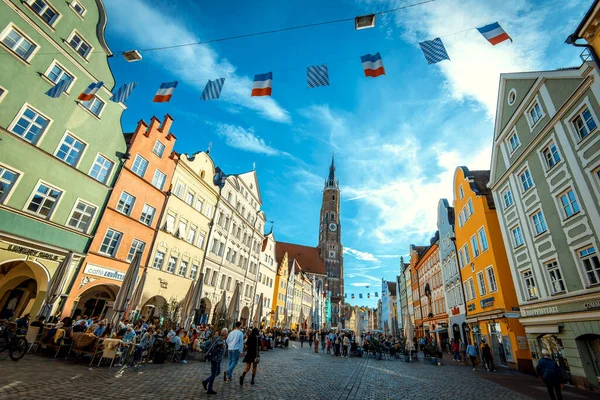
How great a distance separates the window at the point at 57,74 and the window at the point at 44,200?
5.67 m

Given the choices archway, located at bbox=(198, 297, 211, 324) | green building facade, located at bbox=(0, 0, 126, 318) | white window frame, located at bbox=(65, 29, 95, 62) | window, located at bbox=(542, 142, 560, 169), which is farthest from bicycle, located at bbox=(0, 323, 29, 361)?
window, located at bbox=(542, 142, 560, 169)

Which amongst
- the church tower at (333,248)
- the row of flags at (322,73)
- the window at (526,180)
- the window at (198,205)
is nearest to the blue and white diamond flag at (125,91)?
the row of flags at (322,73)

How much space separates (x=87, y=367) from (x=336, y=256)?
326 ft

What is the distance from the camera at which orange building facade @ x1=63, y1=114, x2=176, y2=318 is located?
56.4 ft

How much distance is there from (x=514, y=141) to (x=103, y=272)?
27.1 meters

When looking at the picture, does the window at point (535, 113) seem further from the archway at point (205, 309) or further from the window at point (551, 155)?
the archway at point (205, 309)

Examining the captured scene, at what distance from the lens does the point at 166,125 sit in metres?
23.5

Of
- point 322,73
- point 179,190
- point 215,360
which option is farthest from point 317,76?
point 179,190

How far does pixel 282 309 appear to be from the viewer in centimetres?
4984

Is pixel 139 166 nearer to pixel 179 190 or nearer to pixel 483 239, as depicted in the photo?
pixel 179 190

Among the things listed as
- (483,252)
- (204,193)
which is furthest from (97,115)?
(483,252)

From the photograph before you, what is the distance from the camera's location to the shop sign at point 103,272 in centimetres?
1670

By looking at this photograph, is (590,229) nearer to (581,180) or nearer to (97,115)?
(581,180)

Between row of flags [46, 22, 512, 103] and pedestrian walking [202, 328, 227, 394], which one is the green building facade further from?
pedestrian walking [202, 328, 227, 394]
